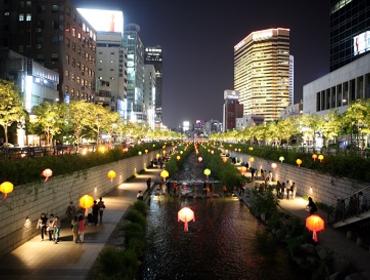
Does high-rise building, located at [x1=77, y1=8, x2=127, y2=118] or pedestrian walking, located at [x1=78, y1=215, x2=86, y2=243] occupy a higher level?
high-rise building, located at [x1=77, y1=8, x2=127, y2=118]

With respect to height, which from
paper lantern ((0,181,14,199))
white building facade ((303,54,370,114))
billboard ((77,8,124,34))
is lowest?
paper lantern ((0,181,14,199))

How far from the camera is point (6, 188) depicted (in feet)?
68.3

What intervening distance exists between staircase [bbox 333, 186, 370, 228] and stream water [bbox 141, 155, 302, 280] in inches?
178

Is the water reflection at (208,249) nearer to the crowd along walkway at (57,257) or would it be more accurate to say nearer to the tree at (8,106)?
the crowd along walkway at (57,257)

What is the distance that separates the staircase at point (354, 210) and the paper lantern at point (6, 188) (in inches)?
753

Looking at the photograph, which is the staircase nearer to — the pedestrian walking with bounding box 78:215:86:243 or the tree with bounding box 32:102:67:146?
the pedestrian walking with bounding box 78:215:86:243

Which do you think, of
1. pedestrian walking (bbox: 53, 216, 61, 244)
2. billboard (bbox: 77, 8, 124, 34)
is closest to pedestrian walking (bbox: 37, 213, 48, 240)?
pedestrian walking (bbox: 53, 216, 61, 244)

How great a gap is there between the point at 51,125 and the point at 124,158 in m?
12.3

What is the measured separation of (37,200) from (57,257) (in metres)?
6.08

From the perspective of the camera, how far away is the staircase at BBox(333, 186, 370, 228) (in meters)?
25.7

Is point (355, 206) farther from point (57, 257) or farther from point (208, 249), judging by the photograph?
point (57, 257)

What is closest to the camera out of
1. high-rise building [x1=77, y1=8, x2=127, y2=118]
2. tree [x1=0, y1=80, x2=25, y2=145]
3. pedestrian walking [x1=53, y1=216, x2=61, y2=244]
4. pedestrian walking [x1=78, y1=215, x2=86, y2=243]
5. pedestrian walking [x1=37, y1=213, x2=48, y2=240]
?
pedestrian walking [x1=53, y1=216, x2=61, y2=244]

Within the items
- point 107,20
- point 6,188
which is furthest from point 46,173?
point 107,20

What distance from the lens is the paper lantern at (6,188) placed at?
67.9ft
